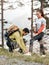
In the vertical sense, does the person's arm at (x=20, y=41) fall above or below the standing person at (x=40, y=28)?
below

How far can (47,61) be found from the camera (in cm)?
1114

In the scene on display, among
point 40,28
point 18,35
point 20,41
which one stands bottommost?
point 20,41

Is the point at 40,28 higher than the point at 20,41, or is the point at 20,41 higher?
the point at 40,28

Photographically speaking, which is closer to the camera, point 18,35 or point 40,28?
point 40,28

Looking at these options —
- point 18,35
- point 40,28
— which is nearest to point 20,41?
point 18,35

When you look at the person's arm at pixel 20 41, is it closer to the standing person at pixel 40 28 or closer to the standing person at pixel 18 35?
the standing person at pixel 18 35

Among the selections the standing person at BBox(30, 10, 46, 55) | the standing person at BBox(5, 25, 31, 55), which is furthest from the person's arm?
the standing person at BBox(30, 10, 46, 55)

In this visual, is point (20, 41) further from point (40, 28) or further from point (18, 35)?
point (40, 28)

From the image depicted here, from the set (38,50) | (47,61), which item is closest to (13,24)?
(38,50)

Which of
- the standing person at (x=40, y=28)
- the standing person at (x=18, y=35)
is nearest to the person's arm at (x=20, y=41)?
the standing person at (x=18, y=35)

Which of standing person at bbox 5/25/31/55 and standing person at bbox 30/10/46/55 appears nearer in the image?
standing person at bbox 30/10/46/55

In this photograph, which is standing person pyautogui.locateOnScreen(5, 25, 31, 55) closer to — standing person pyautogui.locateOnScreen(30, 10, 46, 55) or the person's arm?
the person's arm

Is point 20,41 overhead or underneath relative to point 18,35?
underneath

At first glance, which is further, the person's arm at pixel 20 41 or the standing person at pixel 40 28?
the person's arm at pixel 20 41
